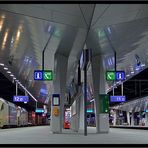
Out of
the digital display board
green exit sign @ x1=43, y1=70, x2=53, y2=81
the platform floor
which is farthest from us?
green exit sign @ x1=43, y1=70, x2=53, y2=81

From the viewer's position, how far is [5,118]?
4775cm

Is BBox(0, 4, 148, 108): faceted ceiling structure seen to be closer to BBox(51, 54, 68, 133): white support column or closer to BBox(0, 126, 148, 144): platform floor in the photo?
BBox(51, 54, 68, 133): white support column

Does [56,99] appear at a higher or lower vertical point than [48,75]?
lower

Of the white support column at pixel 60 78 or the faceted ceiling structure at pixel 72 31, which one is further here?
the white support column at pixel 60 78

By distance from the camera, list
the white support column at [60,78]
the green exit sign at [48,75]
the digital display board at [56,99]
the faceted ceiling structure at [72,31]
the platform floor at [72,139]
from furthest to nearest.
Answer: the green exit sign at [48,75], the white support column at [60,78], the digital display board at [56,99], the faceted ceiling structure at [72,31], the platform floor at [72,139]

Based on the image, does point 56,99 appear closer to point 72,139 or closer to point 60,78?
point 60,78

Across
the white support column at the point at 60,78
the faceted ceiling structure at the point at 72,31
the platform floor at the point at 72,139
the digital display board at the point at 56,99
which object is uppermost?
the faceted ceiling structure at the point at 72,31

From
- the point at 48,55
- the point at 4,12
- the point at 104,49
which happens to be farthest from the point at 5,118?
the point at 4,12

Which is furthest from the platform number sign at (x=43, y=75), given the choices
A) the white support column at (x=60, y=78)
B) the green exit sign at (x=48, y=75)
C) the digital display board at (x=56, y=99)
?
the digital display board at (x=56, y=99)

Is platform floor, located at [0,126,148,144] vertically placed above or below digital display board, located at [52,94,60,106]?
below

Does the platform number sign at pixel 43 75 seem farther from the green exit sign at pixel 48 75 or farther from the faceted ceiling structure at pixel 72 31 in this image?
the faceted ceiling structure at pixel 72 31

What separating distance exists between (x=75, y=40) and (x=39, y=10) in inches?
259

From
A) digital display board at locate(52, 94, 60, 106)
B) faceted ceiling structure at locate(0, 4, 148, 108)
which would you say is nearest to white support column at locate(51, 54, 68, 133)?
digital display board at locate(52, 94, 60, 106)

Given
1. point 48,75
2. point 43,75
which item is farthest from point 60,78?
point 43,75
